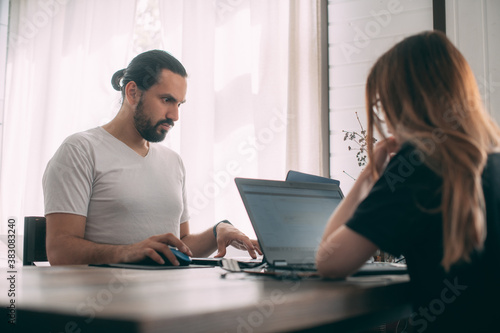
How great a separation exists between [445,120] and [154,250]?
30.3 inches

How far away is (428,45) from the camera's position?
0.94m

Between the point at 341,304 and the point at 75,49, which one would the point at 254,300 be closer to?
the point at 341,304

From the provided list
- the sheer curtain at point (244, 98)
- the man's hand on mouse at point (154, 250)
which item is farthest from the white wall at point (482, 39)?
the man's hand on mouse at point (154, 250)

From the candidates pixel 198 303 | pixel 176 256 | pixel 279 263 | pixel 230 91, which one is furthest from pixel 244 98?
pixel 198 303

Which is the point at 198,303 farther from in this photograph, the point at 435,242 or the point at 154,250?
the point at 154,250

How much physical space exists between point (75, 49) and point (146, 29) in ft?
2.24

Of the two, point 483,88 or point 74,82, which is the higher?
point 74,82

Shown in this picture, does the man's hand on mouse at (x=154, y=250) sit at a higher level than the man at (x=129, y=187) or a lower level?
lower

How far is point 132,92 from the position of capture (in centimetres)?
206

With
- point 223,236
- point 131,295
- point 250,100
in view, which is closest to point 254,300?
point 131,295

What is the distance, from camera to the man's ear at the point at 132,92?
6.72 ft

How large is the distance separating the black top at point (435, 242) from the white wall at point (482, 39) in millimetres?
1979

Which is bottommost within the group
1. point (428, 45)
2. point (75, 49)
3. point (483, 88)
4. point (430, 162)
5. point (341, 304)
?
point (341, 304)

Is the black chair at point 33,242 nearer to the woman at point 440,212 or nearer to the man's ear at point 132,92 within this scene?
the man's ear at point 132,92
